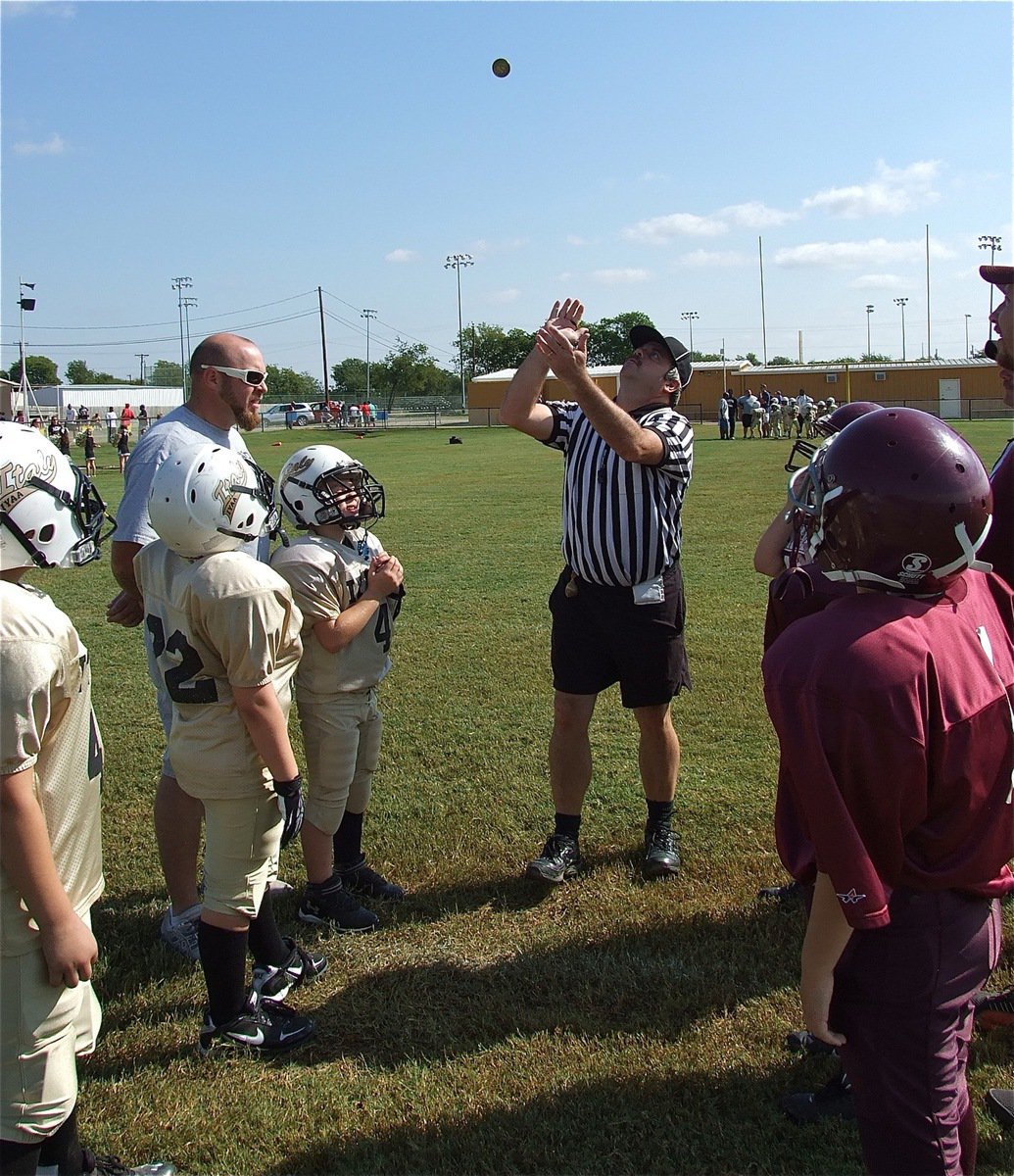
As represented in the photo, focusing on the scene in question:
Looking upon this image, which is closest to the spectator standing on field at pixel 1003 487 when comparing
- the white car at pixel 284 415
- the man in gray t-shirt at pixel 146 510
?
the man in gray t-shirt at pixel 146 510

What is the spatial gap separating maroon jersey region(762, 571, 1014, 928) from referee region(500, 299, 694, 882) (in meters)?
2.36

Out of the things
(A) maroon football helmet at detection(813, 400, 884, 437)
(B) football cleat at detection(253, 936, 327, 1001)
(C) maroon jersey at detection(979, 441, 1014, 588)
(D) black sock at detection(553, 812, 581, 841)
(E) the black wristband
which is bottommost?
(B) football cleat at detection(253, 936, 327, 1001)

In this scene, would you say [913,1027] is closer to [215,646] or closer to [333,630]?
[215,646]

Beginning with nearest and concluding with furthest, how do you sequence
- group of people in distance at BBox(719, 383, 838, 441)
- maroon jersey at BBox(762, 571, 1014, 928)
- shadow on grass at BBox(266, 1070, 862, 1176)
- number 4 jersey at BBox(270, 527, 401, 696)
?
maroon jersey at BBox(762, 571, 1014, 928), shadow on grass at BBox(266, 1070, 862, 1176), number 4 jersey at BBox(270, 527, 401, 696), group of people in distance at BBox(719, 383, 838, 441)

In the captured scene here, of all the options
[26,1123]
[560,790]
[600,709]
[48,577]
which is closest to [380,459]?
[48,577]

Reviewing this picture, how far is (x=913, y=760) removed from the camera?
1.80m

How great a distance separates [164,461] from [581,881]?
8.02 ft

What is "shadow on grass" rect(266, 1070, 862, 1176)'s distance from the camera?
8.87ft

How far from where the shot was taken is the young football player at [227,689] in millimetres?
2984

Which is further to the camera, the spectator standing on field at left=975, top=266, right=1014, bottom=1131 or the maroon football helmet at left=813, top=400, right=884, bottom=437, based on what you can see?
the maroon football helmet at left=813, top=400, right=884, bottom=437

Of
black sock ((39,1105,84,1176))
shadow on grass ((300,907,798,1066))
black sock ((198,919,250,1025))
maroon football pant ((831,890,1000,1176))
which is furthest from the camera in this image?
shadow on grass ((300,907,798,1066))

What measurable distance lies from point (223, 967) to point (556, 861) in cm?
156

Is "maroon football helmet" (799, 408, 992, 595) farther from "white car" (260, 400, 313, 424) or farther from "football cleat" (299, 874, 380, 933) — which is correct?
"white car" (260, 400, 313, 424)

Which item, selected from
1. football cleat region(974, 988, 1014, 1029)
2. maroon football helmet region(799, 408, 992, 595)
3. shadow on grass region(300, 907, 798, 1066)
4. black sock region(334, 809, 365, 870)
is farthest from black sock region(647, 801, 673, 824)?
maroon football helmet region(799, 408, 992, 595)
